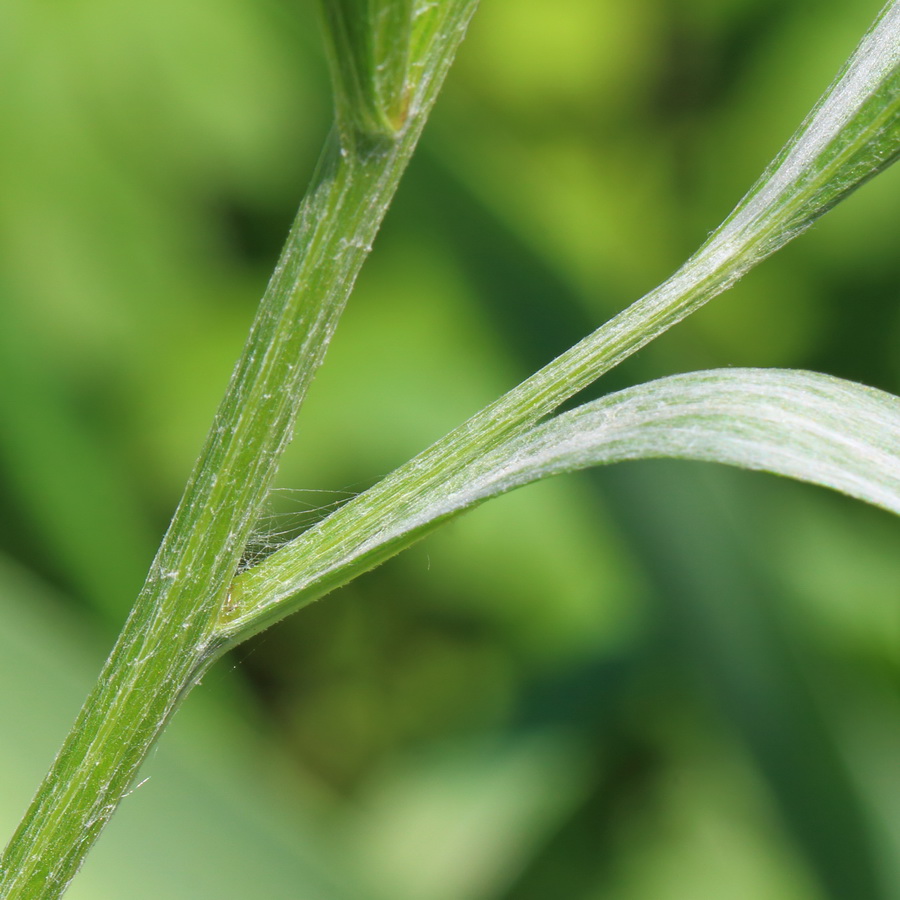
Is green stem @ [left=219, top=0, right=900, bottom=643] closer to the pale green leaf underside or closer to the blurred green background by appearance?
the pale green leaf underside

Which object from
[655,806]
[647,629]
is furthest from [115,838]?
[655,806]

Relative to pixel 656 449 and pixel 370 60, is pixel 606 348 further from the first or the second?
pixel 370 60

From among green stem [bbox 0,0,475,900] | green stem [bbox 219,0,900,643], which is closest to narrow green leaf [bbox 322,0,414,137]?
green stem [bbox 0,0,475,900]

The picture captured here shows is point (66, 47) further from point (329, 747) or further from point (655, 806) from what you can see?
point (655, 806)

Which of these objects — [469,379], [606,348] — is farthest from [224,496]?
[469,379]

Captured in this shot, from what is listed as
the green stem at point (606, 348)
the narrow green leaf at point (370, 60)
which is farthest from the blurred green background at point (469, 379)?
the narrow green leaf at point (370, 60)

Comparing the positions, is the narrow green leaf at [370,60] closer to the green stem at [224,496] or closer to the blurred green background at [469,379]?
the green stem at [224,496]
